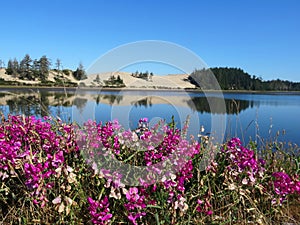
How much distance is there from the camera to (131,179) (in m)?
2.33

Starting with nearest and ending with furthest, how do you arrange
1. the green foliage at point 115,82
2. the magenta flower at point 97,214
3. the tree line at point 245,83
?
the magenta flower at point 97,214 < the green foliage at point 115,82 < the tree line at point 245,83

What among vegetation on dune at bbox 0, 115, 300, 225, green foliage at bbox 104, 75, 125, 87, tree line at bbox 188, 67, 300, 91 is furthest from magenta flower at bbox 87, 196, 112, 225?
tree line at bbox 188, 67, 300, 91

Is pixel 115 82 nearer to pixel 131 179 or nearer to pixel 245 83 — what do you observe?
pixel 131 179

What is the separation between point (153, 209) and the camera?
237 centimetres

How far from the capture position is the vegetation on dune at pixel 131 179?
2.17m

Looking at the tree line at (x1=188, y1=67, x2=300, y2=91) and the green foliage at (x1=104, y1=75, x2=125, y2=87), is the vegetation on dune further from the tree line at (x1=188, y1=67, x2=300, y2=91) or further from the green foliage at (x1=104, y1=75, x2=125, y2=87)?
the tree line at (x1=188, y1=67, x2=300, y2=91)

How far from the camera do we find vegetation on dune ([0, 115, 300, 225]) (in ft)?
7.11

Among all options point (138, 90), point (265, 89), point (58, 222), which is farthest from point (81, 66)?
point (265, 89)

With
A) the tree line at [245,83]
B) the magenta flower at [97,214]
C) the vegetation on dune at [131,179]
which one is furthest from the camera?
the tree line at [245,83]

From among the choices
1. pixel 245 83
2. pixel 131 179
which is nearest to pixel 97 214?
pixel 131 179

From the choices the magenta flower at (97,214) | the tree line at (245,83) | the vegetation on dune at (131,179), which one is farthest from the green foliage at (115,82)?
the tree line at (245,83)

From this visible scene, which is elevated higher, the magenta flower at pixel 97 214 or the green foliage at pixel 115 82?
the green foliage at pixel 115 82

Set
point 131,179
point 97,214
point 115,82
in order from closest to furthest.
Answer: point 97,214, point 131,179, point 115,82

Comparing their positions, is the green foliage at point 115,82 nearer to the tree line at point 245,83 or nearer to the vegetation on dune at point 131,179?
the vegetation on dune at point 131,179
